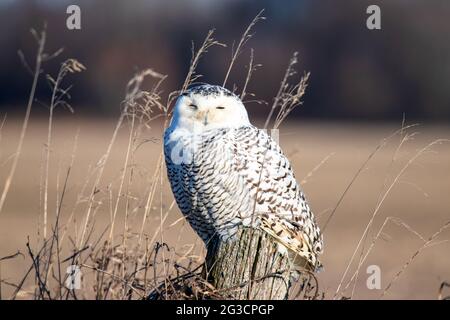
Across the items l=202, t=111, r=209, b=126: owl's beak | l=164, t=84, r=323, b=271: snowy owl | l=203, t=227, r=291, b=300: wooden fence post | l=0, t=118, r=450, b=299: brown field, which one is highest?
l=202, t=111, r=209, b=126: owl's beak

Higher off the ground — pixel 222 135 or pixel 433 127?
pixel 222 135

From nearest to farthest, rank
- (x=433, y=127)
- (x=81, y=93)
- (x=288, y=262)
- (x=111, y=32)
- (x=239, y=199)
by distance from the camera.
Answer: (x=288, y=262), (x=239, y=199), (x=433, y=127), (x=81, y=93), (x=111, y=32)

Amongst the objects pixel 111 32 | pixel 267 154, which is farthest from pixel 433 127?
pixel 267 154

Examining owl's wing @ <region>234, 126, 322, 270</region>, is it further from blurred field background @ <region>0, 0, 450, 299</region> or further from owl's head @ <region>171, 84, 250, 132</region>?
blurred field background @ <region>0, 0, 450, 299</region>

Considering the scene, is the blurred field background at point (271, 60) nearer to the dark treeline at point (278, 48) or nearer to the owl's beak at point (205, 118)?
the dark treeline at point (278, 48)

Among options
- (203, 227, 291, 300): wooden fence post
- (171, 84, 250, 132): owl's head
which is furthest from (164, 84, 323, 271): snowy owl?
(203, 227, 291, 300): wooden fence post

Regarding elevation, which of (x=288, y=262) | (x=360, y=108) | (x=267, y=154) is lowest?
(x=360, y=108)

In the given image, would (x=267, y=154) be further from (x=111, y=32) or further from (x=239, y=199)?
(x=111, y=32)

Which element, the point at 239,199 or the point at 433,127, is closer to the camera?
the point at 239,199

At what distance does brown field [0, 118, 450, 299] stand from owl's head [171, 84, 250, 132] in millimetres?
299

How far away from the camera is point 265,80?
33031mm

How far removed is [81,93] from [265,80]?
771 centimetres

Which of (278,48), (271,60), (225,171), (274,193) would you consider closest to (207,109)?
(225,171)

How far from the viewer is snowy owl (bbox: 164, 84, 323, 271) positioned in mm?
4840
